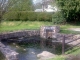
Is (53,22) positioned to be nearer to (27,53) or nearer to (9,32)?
(9,32)

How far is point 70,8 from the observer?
2217 centimetres

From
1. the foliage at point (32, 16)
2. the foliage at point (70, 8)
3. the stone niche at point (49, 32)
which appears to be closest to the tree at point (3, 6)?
the stone niche at point (49, 32)

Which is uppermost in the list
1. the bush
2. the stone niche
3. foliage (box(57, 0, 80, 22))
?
foliage (box(57, 0, 80, 22))

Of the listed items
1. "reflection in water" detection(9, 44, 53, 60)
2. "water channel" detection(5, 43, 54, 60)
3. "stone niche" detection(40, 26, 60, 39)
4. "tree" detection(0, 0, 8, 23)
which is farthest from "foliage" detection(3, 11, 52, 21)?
"tree" detection(0, 0, 8, 23)

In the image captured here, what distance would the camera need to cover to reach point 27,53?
1369 centimetres

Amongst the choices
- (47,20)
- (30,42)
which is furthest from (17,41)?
(47,20)

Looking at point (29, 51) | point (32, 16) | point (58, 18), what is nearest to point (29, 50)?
point (29, 51)

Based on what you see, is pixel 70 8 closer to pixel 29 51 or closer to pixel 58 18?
pixel 58 18

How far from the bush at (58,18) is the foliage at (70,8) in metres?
0.61

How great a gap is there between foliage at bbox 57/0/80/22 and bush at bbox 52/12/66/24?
2.00 ft

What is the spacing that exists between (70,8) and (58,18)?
2.60 meters

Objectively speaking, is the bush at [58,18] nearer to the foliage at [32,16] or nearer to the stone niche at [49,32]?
the foliage at [32,16]

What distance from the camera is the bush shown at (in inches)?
955

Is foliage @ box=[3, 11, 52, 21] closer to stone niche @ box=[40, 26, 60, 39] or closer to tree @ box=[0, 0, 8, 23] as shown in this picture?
stone niche @ box=[40, 26, 60, 39]
